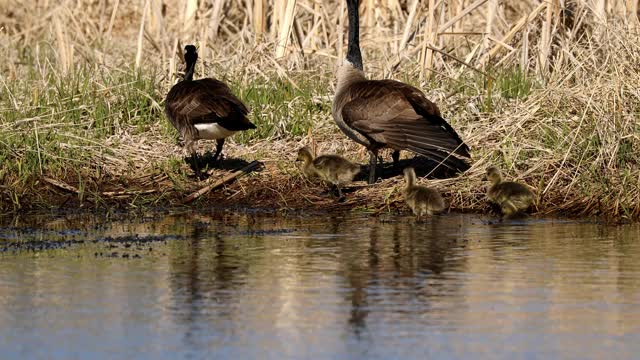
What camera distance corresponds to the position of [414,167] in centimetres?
1109

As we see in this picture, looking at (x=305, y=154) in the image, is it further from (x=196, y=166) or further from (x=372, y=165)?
(x=196, y=166)

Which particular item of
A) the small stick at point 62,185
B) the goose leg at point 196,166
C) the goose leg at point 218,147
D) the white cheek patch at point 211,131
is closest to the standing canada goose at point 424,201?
the white cheek patch at point 211,131

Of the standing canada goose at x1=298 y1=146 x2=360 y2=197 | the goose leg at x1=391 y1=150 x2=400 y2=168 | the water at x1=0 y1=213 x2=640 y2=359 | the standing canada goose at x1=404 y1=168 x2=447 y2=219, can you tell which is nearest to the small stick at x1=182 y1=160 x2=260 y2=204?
the standing canada goose at x1=298 y1=146 x2=360 y2=197

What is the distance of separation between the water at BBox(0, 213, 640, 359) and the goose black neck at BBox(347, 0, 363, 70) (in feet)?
6.68

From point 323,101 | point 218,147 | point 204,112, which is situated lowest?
point 218,147

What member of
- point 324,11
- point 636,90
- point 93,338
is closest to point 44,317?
point 93,338

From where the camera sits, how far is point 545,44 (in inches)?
498

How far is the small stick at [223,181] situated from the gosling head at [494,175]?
226 cm

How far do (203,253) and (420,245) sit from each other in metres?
1.51

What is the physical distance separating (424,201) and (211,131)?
2.25 metres

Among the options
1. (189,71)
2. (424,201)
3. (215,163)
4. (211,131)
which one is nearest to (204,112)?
(211,131)

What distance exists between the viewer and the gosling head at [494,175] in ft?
32.1

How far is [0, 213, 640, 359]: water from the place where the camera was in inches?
221

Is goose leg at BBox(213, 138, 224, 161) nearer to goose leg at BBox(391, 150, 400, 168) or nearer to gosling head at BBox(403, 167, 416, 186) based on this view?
goose leg at BBox(391, 150, 400, 168)
